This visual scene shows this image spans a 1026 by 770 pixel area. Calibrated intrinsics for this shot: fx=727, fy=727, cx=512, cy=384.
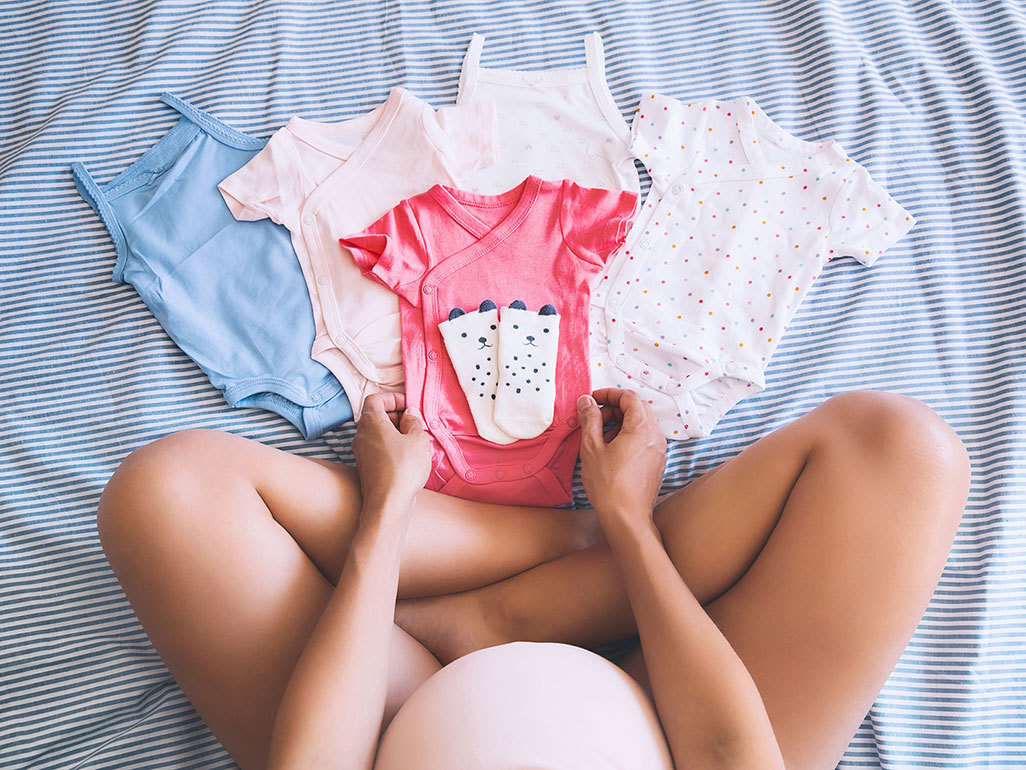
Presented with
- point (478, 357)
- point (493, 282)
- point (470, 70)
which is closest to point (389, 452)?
point (478, 357)

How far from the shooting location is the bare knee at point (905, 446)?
791 millimetres

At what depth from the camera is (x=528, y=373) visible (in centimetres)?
106

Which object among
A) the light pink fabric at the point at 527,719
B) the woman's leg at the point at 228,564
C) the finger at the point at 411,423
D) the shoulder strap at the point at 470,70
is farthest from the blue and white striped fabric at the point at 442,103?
the light pink fabric at the point at 527,719

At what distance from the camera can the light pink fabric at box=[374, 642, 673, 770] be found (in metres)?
0.61

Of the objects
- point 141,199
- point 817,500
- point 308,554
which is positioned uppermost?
point 141,199

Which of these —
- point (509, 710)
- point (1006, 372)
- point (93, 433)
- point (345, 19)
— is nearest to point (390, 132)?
point (345, 19)

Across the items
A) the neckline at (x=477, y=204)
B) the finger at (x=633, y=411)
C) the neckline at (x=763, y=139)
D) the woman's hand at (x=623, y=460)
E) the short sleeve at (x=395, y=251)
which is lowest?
the woman's hand at (x=623, y=460)

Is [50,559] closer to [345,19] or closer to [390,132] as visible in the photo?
[390,132]

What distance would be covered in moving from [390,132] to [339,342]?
1.15 ft

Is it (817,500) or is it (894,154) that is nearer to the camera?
(817,500)

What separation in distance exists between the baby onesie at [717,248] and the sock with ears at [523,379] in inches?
3.5

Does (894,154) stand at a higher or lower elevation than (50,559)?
higher

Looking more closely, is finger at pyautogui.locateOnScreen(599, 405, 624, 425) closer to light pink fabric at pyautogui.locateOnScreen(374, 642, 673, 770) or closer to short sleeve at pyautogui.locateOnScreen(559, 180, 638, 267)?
short sleeve at pyautogui.locateOnScreen(559, 180, 638, 267)

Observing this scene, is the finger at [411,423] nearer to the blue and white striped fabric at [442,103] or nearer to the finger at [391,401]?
the finger at [391,401]
